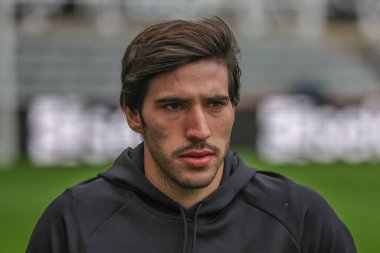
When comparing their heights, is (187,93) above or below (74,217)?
above

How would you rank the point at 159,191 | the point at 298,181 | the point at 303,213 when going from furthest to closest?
1. the point at 298,181
2. the point at 159,191
3. the point at 303,213

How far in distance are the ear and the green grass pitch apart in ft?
22.9

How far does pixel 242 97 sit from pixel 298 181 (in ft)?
23.9

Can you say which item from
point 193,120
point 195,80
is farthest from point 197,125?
point 195,80

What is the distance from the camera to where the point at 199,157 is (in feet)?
11.4

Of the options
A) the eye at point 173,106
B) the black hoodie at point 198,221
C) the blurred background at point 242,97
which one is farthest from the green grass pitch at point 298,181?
the eye at point 173,106

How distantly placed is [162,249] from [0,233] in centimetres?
882

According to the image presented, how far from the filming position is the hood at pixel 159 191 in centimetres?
368

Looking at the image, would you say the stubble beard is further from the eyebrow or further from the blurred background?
the blurred background

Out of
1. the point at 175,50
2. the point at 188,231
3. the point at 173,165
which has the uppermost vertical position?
the point at 175,50

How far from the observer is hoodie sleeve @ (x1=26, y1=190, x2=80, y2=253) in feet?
11.8

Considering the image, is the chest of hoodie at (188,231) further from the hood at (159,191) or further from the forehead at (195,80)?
the forehead at (195,80)

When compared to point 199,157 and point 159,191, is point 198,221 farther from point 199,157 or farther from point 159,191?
point 199,157

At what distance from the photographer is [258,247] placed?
3592mm
